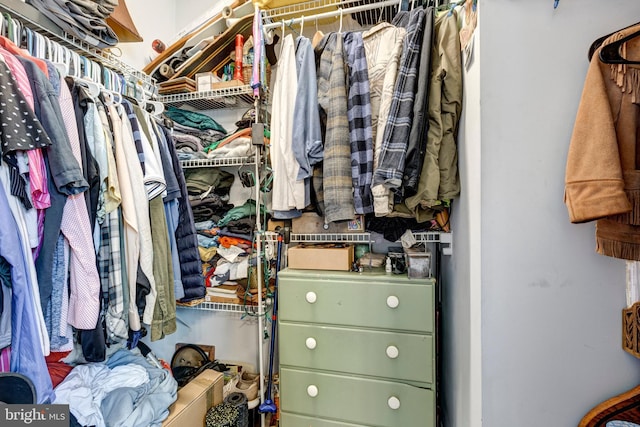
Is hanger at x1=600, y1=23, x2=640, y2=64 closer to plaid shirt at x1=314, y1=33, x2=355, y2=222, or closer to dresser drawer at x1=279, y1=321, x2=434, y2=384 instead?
plaid shirt at x1=314, y1=33, x2=355, y2=222

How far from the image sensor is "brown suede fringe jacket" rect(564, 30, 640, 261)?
64 cm

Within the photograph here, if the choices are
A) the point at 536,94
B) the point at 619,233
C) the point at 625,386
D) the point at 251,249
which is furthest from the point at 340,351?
the point at 536,94

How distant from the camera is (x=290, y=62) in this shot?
1.42 m

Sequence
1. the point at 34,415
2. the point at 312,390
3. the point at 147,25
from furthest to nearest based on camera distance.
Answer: the point at 147,25 < the point at 312,390 < the point at 34,415

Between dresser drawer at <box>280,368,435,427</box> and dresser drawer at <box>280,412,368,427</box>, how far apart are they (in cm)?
2

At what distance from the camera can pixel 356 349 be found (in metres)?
1.30

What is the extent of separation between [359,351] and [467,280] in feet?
1.92

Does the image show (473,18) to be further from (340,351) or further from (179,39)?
(179,39)

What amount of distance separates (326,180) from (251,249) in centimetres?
67

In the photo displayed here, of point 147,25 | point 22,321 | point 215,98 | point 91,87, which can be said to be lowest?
point 22,321

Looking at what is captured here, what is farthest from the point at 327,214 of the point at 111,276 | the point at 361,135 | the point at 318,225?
the point at 111,276

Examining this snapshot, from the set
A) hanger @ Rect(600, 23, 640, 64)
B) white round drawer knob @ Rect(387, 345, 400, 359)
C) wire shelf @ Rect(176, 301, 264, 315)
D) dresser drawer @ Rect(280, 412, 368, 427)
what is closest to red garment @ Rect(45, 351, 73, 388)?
wire shelf @ Rect(176, 301, 264, 315)

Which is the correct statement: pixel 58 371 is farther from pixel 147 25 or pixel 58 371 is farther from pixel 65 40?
pixel 147 25

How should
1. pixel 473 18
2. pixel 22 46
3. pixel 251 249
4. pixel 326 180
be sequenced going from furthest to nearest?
pixel 251 249, pixel 326 180, pixel 22 46, pixel 473 18
